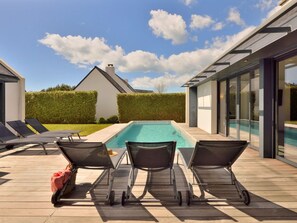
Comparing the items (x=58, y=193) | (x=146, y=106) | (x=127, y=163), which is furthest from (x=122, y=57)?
(x=58, y=193)

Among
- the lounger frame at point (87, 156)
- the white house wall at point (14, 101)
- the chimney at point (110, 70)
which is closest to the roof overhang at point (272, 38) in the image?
the lounger frame at point (87, 156)

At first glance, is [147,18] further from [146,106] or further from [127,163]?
[127,163]

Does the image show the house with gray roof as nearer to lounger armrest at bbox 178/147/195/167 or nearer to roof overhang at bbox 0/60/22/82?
roof overhang at bbox 0/60/22/82

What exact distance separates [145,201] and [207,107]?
428 inches

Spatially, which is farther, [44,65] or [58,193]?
[44,65]

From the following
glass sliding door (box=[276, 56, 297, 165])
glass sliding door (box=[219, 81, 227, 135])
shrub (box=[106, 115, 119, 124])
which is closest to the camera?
glass sliding door (box=[276, 56, 297, 165])

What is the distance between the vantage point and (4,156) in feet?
24.3

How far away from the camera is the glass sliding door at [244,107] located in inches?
352

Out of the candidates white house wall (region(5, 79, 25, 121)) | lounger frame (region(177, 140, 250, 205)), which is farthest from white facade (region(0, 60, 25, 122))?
lounger frame (region(177, 140, 250, 205))

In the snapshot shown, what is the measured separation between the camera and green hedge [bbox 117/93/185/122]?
72.0 feet

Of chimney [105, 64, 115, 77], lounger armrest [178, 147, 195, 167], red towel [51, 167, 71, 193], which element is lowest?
red towel [51, 167, 71, 193]

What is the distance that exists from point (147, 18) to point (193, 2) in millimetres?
4419

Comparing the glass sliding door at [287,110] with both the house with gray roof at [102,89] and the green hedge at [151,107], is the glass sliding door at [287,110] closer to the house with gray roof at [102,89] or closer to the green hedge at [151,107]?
the green hedge at [151,107]

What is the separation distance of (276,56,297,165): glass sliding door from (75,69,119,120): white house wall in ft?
60.7
